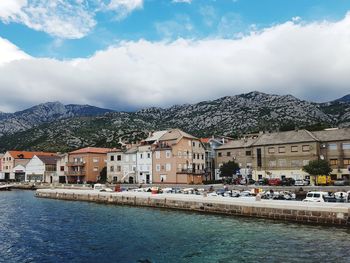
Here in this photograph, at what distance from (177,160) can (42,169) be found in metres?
58.5

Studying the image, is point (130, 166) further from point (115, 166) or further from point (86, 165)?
point (86, 165)

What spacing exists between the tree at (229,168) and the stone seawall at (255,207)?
35.2 m

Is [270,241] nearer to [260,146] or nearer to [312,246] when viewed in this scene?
[312,246]

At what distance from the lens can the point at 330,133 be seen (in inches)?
3063

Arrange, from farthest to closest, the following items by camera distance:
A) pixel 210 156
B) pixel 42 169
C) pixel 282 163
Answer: pixel 42 169, pixel 210 156, pixel 282 163

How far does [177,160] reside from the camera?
280ft

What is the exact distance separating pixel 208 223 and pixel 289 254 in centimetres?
1323

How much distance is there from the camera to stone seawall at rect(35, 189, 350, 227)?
1267 inches

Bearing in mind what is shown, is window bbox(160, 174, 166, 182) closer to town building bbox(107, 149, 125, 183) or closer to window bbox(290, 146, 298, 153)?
town building bbox(107, 149, 125, 183)

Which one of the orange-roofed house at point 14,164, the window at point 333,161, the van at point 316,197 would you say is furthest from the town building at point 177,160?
the orange-roofed house at point 14,164

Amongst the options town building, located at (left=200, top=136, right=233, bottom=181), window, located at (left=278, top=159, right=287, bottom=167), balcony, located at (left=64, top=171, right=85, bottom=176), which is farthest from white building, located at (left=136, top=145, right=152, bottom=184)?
window, located at (left=278, top=159, right=287, bottom=167)

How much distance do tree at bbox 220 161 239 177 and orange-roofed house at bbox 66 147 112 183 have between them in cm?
4158

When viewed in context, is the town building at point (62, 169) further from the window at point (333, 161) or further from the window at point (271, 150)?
the window at point (333, 161)

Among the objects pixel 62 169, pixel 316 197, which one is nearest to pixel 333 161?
pixel 316 197
